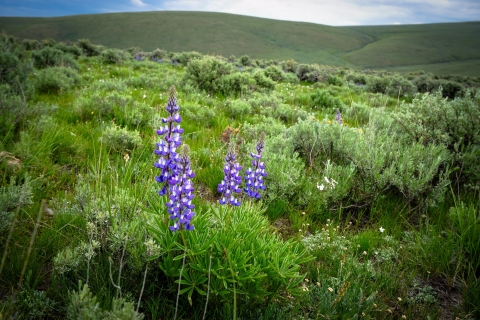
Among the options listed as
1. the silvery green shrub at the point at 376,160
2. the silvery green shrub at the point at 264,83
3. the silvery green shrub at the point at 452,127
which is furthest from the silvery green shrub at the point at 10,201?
the silvery green shrub at the point at 264,83

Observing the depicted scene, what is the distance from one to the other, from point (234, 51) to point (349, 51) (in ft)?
153

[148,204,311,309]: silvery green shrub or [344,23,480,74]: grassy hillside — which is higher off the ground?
[344,23,480,74]: grassy hillside

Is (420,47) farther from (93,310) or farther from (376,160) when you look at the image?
(93,310)

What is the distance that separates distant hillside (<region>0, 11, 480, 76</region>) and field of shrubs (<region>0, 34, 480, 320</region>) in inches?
3260

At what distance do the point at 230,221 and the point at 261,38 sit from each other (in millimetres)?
116328

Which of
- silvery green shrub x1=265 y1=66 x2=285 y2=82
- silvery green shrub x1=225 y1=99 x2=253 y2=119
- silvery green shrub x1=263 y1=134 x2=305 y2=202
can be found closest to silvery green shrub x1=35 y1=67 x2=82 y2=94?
silvery green shrub x1=225 y1=99 x2=253 y2=119

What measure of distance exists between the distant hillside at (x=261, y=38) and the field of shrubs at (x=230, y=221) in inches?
→ 3260

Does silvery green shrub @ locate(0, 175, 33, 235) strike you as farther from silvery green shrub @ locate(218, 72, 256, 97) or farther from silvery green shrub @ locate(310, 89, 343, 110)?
silvery green shrub @ locate(310, 89, 343, 110)

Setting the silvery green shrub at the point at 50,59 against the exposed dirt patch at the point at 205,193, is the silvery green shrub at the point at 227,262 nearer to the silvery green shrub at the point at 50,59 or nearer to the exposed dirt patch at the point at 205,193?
the exposed dirt patch at the point at 205,193

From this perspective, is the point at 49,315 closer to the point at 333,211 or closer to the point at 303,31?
the point at 333,211

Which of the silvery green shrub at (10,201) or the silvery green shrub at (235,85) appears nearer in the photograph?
the silvery green shrub at (10,201)

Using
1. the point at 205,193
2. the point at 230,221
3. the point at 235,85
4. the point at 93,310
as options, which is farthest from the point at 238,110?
the point at 93,310

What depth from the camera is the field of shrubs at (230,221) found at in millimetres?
1982

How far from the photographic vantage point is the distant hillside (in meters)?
90.4
